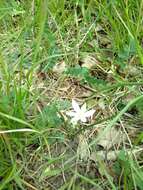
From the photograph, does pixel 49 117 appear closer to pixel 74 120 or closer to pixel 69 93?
pixel 74 120

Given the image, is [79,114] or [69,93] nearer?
[79,114]

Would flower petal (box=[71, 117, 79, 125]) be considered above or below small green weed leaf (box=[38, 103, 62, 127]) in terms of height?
below

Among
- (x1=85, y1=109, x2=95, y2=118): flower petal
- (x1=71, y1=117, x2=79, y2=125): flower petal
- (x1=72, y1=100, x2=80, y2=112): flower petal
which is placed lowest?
(x1=71, y1=117, x2=79, y2=125): flower petal

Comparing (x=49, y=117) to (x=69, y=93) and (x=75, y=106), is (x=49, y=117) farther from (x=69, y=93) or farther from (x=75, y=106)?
(x=69, y=93)

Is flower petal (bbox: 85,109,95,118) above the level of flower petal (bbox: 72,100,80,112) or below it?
below

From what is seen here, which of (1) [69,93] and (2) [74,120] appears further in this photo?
(1) [69,93]

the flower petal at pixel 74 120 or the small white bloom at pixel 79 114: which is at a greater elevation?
the small white bloom at pixel 79 114

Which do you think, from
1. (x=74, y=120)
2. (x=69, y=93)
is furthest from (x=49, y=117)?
(x=69, y=93)

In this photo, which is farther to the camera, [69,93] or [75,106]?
[69,93]

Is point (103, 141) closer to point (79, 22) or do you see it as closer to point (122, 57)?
point (122, 57)

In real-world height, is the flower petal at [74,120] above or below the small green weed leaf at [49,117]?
below

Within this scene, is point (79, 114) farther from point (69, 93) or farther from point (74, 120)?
point (69, 93)

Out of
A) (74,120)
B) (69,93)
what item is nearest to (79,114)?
(74,120)

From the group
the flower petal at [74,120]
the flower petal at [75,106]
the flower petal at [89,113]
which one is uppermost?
the flower petal at [75,106]
